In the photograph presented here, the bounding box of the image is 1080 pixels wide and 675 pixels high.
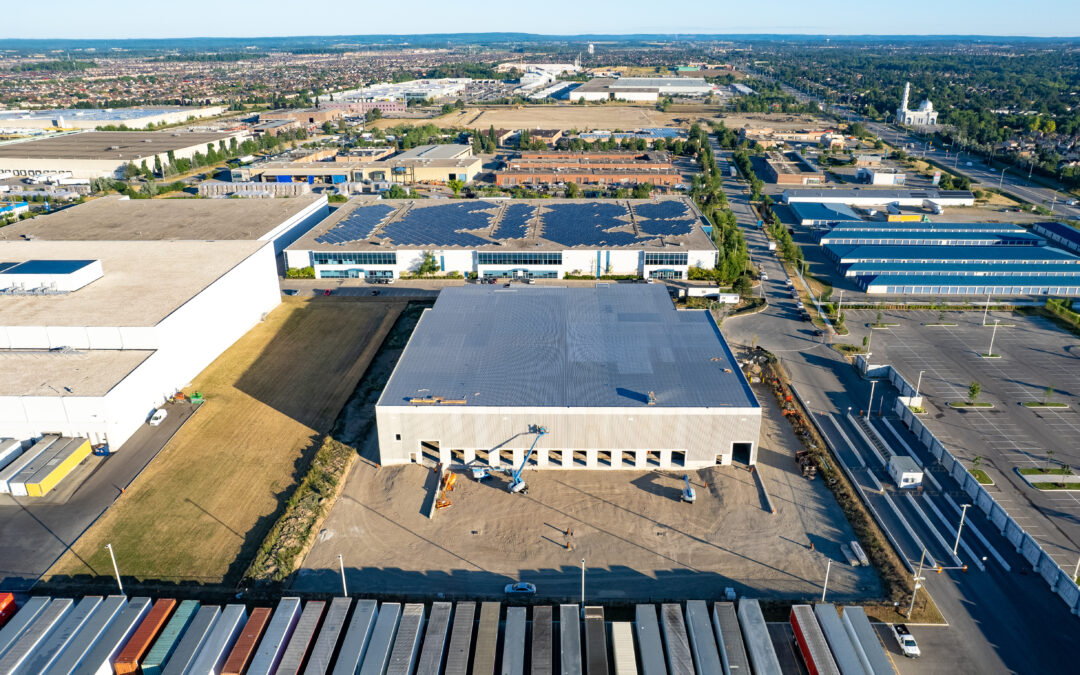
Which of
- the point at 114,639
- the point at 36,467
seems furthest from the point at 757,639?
the point at 36,467

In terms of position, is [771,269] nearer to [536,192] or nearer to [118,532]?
[536,192]

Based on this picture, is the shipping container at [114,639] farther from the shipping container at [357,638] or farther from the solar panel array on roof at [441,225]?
the solar panel array on roof at [441,225]

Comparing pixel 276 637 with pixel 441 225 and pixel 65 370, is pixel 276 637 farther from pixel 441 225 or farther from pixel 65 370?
pixel 441 225

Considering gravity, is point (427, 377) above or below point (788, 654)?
above

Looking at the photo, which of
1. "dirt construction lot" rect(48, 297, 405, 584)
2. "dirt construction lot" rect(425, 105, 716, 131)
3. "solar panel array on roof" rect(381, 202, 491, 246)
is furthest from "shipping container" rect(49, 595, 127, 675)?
"dirt construction lot" rect(425, 105, 716, 131)

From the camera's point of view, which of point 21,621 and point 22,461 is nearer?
point 21,621

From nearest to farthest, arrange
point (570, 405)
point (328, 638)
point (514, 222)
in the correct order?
point (328, 638) → point (570, 405) → point (514, 222)

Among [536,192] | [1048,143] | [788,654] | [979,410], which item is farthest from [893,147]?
[788,654]

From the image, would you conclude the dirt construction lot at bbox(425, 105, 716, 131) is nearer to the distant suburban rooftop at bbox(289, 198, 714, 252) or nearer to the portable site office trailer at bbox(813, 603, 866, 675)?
the distant suburban rooftop at bbox(289, 198, 714, 252)
